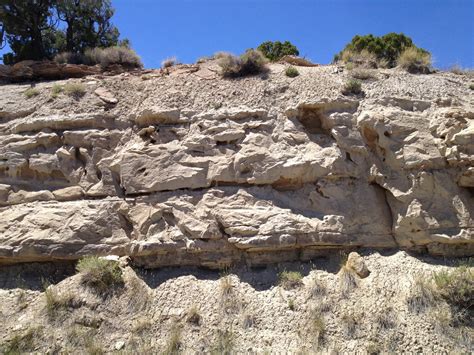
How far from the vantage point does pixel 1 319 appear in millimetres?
7363

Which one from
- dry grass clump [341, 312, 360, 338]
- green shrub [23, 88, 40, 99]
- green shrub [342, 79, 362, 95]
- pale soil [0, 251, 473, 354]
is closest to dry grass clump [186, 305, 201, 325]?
pale soil [0, 251, 473, 354]

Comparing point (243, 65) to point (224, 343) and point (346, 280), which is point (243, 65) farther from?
point (224, 343)

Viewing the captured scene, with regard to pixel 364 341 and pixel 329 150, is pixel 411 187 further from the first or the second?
pixel 364 341

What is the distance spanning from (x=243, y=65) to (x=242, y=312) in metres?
6.18

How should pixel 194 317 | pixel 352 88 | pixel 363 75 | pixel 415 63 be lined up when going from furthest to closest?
pixel 415 63 < pixel 363 75 < pixel 352 88 < pixel 194 317

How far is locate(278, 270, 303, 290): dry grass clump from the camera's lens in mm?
7523

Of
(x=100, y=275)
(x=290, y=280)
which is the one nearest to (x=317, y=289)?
(x=290, y=280)

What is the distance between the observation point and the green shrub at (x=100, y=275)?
7.67 metres

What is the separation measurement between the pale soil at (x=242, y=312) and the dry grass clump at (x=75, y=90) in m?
4.51

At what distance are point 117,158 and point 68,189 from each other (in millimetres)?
1235

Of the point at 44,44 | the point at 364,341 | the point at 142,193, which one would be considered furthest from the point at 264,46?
the point at 364,341

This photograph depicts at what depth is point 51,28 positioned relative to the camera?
49.2 feet

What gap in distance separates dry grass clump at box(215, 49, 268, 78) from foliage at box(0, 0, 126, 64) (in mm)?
6998

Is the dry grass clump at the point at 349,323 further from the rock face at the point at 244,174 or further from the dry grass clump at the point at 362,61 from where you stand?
the dry grass clump at the point at 362,61
